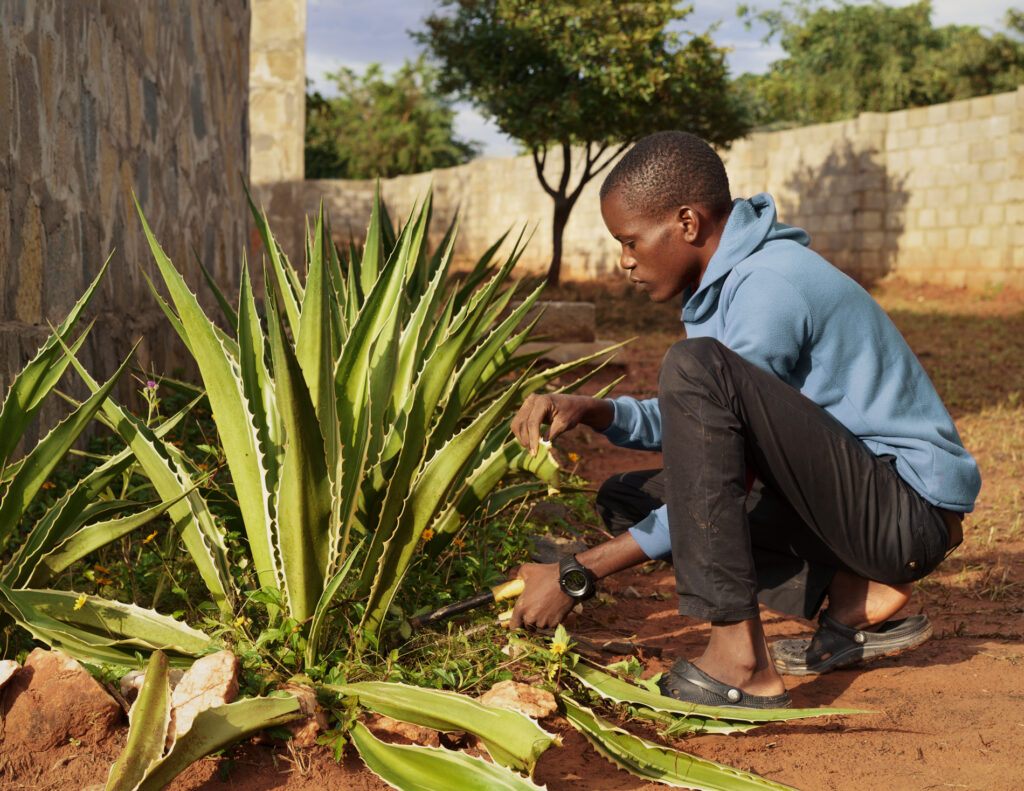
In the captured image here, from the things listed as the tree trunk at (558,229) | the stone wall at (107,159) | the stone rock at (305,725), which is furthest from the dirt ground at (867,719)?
the tree trunk at (558,229)

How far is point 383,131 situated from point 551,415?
2569 centimetres

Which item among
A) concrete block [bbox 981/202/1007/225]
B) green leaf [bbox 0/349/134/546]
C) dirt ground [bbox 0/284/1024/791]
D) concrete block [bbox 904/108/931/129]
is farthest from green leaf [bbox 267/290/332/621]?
concrete block [bbox 904/108/931/129]

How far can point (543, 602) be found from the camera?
6.05 ft

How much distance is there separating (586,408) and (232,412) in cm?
68

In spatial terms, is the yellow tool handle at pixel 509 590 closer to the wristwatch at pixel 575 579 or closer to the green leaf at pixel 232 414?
the wristwatch at pixel 575 579

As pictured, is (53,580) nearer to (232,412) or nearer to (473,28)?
(232,412)

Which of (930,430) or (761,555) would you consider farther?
(761,555)

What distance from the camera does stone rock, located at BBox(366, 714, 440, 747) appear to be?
1.59 metres

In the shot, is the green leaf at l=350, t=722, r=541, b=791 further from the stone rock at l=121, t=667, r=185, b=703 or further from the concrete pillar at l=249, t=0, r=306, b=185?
the concrete pillar at l=249, t=0, r=306, b=185

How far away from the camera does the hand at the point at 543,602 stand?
72.5 inches

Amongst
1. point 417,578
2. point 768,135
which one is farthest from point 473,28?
point 417,578

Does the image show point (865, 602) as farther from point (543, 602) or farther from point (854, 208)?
point (854, 208)

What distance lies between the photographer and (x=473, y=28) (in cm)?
1203

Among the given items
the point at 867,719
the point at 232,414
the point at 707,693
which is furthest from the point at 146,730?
the point at 867,719
